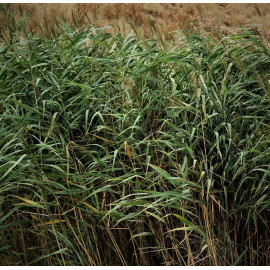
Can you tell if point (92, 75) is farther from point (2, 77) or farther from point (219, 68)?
point (219, 68)

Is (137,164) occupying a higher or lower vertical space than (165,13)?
lower

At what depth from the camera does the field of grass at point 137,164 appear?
1.61m

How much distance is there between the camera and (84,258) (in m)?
1.63

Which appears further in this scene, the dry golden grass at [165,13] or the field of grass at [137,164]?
the dry golden grass at [165,13]

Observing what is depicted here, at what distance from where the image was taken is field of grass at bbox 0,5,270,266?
1.61 meters

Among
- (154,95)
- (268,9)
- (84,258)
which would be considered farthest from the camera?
(268,9)

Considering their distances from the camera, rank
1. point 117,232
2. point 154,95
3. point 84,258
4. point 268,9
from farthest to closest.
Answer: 1. point 268,9
2. point 154,95
3. point 117,232
4. point 84,258

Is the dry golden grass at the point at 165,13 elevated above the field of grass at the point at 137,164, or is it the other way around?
the dry golden grass at the point at 165,13

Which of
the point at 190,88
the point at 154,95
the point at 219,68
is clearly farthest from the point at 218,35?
the point at 154,95

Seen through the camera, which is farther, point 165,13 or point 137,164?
point 165,13

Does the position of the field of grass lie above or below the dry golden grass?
below

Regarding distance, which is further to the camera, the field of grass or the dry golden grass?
the dry golden grass

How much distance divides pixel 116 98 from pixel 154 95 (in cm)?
25

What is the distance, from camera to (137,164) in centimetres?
179
